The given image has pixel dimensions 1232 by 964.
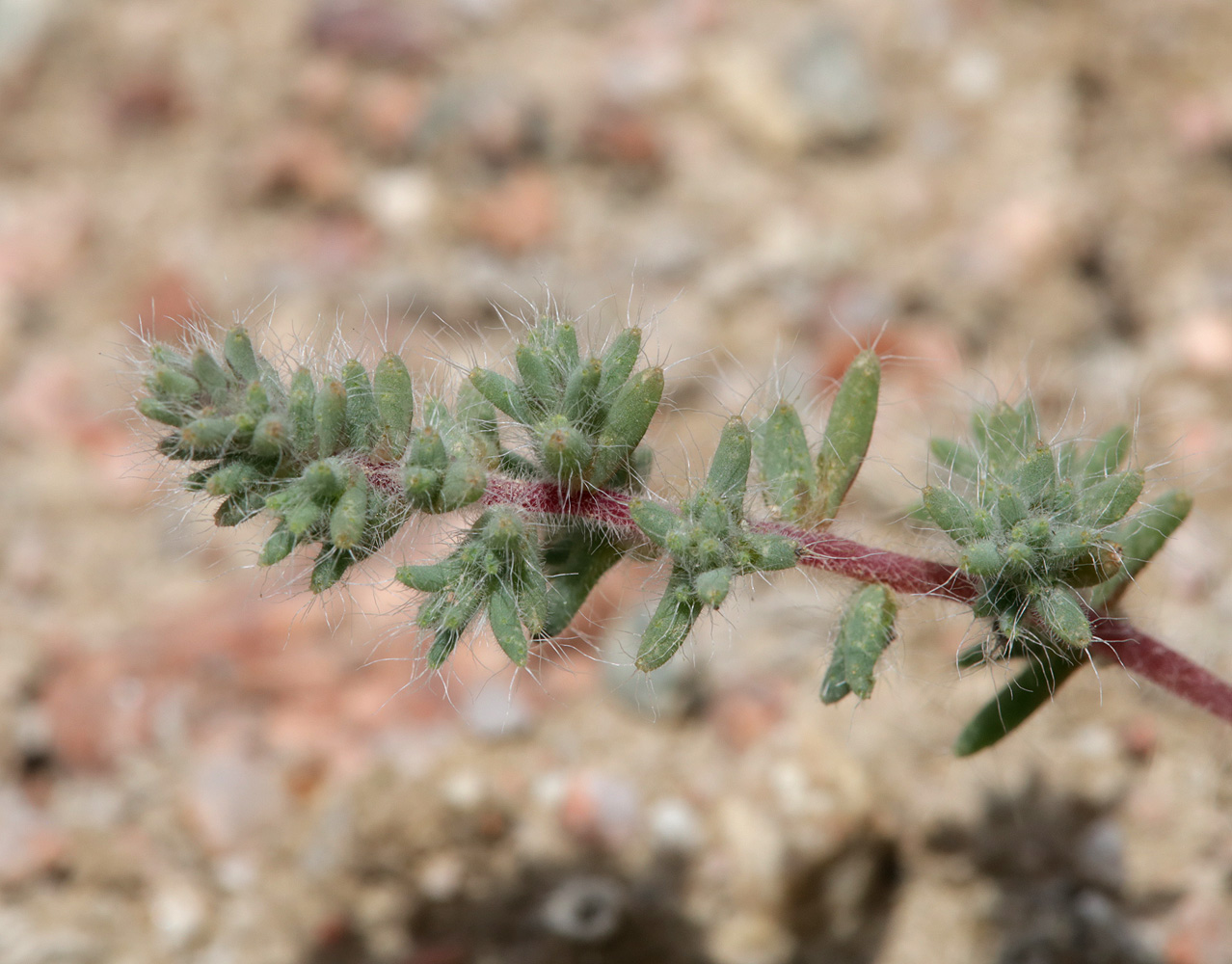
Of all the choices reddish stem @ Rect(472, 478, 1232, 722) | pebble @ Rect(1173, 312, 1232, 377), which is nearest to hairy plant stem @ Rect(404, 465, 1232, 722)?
reddish stem @ Rect(472, 478, 1232, 722)

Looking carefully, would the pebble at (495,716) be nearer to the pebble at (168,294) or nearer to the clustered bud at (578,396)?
the clustered bud at (578,396)

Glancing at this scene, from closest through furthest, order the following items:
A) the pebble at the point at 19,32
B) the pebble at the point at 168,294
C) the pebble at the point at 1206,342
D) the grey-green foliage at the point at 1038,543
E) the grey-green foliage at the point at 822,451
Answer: the grey-green foliage at the point at 1038,543 < the grey-green foliage at the point at 822,451 < the pebble at the point at 1206,342 < the pebble at the point at 168,294 < the pebble at the point at 19,32

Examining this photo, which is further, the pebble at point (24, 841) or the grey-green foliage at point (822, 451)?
the pebble at point (24, 841)

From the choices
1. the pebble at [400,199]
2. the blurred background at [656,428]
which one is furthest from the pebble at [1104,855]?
the pebble at [400,199]

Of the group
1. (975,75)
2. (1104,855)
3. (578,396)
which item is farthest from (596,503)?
(975,75)

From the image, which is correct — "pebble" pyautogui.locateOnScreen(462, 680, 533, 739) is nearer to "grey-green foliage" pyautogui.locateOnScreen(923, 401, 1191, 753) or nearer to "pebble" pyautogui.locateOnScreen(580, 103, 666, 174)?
"grey-green foliage" pyautogui.locateOnScreen(923, 401, 1191, 753)

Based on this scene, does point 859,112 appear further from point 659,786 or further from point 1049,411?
point 659,786

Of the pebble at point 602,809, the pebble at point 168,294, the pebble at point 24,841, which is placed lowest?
the pebble at point 24,841
